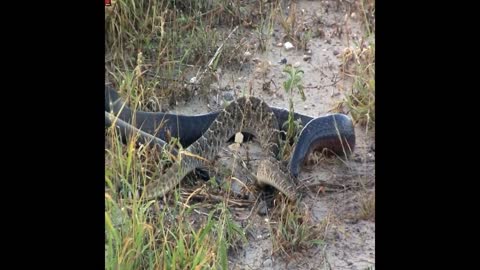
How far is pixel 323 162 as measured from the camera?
3.54 meters

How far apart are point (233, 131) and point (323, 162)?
Answer: 0.36m

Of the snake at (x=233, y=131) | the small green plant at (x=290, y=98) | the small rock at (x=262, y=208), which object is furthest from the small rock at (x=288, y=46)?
the small rock at (x=262, y=208)

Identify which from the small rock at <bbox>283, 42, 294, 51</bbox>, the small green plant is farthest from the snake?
the small rock at <bbox>283, 42, 294, 51</bbox>

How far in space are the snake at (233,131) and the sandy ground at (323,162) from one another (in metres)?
0.05

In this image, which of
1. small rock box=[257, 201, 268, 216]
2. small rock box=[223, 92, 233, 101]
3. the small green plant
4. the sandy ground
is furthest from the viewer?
small rock box=[223, 92, 233, 101]

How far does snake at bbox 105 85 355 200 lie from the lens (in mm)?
3369

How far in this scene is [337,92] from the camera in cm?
368

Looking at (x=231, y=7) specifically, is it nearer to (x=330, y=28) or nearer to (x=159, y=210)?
(x=330, y=28)

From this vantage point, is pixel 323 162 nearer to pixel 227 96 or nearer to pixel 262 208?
pixel 262 208

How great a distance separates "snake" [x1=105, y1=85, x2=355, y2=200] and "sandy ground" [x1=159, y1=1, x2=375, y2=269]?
5 centimetres

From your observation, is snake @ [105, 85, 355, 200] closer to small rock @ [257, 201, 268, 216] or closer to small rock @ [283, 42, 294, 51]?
small rock @ [257, 201, 268, 216]

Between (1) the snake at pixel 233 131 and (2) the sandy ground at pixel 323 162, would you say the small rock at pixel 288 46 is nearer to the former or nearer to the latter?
(2) the sandy ground at pixel 323 162
